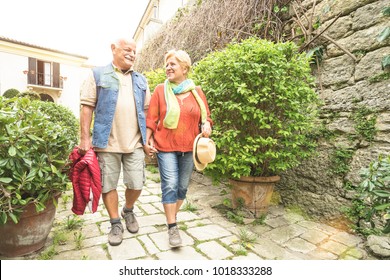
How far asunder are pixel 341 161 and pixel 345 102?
79 centimetres

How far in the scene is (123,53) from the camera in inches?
95.7

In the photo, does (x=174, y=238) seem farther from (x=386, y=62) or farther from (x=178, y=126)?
A: (x=386, y=62)

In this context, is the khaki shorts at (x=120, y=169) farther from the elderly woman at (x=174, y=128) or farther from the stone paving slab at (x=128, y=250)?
the stone paving slab at (x=128, y=250)

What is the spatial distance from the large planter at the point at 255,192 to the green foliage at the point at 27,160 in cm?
216

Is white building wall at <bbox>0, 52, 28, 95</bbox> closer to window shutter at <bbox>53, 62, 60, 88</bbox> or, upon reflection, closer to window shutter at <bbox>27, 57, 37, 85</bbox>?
window shutter at <bbox>27, 57, 37, 85</bbox>

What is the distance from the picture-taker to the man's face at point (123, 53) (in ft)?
7.97

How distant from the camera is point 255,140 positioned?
3.11 metres

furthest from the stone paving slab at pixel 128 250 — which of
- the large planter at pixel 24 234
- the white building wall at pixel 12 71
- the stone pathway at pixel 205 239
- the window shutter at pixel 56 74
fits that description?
the window shutter at pixel 56 74

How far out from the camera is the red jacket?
87.7 inches

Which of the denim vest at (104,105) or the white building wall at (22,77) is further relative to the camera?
the white building wall at (22,77)

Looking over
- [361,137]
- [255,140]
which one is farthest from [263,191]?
[361,137]

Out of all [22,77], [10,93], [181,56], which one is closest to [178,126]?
[181,56]

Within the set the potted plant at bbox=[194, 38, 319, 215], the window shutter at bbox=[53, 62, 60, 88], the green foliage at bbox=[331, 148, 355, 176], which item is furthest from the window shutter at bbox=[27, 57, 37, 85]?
the green foliage at bbox=[331, 148, 355, 176]

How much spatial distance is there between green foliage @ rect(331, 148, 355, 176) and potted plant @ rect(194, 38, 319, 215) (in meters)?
0.30
